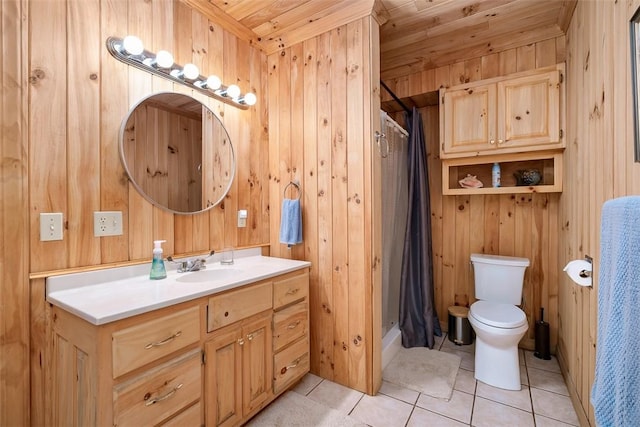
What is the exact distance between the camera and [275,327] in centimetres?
172

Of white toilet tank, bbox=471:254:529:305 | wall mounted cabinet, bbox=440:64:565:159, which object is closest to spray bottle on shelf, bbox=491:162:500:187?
wall mounted cabinet, bbox=440:64:565:159

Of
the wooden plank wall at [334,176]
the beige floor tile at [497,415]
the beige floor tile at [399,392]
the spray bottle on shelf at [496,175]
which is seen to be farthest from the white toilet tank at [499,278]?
the wooden plank wall at [334,176]

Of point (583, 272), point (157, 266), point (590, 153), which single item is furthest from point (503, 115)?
point (157, 266)

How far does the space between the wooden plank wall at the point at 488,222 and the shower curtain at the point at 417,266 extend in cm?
35

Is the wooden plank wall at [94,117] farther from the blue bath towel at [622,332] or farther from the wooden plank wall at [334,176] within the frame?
the blue bath towel at [622,332]

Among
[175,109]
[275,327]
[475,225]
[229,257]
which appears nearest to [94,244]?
[229,257]

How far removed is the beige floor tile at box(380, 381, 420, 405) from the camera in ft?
6.01

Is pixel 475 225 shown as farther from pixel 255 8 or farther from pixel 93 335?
pixel 93 335

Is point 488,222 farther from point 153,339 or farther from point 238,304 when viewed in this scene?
point 153,339

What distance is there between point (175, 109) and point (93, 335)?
1281 mm

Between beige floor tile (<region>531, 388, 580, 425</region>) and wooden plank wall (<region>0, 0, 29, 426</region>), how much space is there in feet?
8.47

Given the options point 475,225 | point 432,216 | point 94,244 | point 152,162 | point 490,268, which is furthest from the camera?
point 432,216

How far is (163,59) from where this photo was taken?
1564mm

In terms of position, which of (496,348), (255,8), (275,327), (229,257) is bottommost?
(496,348)
